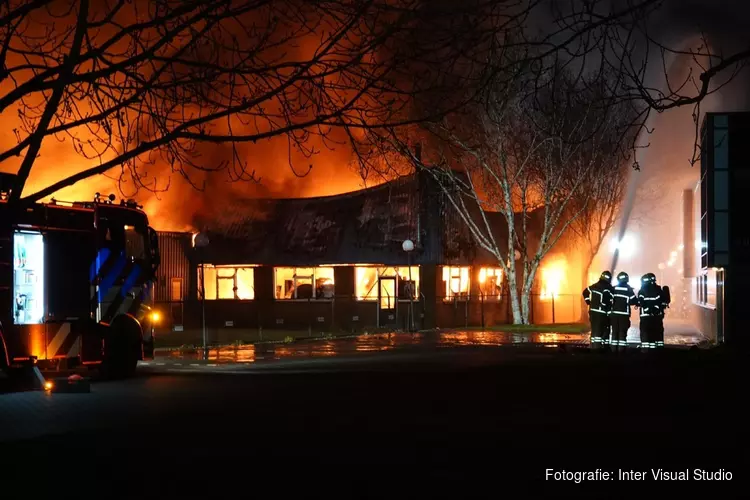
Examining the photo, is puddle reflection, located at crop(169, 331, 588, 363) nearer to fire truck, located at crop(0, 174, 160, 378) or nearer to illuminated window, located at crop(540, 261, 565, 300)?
fire truck, located at crop(0, 174, 160, 378)

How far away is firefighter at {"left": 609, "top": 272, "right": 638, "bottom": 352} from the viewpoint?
22.3m

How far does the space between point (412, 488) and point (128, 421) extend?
4760mm

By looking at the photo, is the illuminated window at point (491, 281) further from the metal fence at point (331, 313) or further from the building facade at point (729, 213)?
the building facade at point (729, 213)

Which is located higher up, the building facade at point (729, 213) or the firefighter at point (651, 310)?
the building facade at point (729, 213)

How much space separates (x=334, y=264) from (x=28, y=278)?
23050mm

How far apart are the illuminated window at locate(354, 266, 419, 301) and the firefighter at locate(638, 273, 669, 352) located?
15.9 metres

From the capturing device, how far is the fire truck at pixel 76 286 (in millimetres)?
15250

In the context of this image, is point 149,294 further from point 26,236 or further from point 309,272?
point 309,272

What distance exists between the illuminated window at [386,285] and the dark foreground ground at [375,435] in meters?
20.8

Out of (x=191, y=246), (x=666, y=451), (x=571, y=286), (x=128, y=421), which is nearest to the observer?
(x=666, y=451)

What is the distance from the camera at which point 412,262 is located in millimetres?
37219

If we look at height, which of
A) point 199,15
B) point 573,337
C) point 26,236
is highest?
point 199,15

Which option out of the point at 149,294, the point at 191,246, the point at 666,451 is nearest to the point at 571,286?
the point at 191,246

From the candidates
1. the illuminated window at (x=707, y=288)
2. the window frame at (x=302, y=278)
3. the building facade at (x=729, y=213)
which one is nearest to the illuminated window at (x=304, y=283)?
the window frame at (x=302, y=278)
